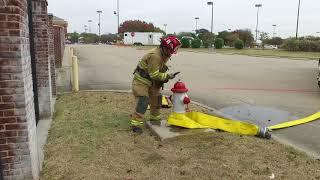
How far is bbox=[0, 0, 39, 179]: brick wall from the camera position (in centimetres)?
409

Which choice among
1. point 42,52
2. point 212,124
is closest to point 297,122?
point 212,124

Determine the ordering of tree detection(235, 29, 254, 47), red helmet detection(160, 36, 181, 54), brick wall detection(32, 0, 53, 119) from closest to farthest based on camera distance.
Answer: red helmet detection(160, 36, 181, 54)
brick wall detection(32, 0, 53, 119)
tree detection(235, 29, 254, 47)

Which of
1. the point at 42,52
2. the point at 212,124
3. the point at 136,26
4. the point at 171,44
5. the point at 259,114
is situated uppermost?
the point at 136,26

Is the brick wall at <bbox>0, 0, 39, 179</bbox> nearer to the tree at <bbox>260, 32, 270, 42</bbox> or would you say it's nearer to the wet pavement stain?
the wet pavement stain

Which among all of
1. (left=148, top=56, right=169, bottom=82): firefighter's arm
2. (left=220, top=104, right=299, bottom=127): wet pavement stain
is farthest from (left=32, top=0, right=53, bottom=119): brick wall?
(left=220, top=104, right=299, bottom=127): wet pavement stain

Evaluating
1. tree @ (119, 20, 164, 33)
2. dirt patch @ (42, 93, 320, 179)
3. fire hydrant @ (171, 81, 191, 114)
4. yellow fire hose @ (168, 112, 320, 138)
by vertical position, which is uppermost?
tree @ (119, 20, 164, 33)

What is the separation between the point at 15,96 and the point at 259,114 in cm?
577

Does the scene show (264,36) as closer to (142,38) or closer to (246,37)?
(246,37)

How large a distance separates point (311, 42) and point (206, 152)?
50303 millimetres

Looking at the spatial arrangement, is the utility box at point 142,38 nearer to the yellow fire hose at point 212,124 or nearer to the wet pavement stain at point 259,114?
the wet pavement stain at point 259,114

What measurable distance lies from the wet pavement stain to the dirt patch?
1865 millimetres

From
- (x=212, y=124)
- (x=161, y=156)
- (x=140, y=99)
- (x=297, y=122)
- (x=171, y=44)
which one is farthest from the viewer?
(x=297, y=122)

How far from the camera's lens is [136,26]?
101875mm

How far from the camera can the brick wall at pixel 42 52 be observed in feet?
26.1
